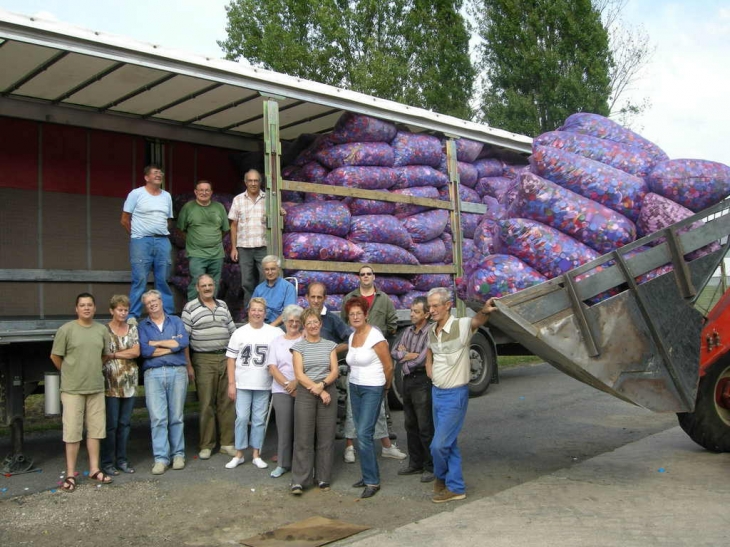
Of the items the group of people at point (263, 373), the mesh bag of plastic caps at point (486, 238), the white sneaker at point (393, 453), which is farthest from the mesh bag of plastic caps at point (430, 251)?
the white sneaker at point (393, 453)

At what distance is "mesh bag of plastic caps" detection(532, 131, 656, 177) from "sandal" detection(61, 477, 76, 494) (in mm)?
4243

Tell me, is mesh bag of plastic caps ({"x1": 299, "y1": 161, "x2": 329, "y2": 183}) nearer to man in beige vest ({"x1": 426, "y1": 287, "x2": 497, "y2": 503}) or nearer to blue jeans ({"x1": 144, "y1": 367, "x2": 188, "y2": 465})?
blue jeans ({"x1": 144, "y1": 367, "x2": 188, "y2": 465})

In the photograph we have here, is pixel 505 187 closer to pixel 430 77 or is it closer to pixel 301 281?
pixel 301 281

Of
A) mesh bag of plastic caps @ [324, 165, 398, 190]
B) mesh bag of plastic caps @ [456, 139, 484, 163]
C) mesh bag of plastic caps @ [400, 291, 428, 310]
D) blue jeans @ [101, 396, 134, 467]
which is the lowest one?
blue jeans @ [101, 396, 134, 467]

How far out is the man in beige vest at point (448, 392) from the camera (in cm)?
527

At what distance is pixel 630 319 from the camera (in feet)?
17.2

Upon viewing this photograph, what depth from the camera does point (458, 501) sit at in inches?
207

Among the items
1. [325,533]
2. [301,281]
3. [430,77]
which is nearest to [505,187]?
[301,281]

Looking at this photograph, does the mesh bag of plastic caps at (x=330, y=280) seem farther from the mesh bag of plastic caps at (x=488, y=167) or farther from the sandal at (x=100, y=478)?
the mesh bag of plastic caps at (x=488, y=167)

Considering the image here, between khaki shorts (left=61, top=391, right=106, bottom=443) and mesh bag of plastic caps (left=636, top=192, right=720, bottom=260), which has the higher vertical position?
mesh bag of plastic caps (left=636, top=192, right=720, bottom=260)

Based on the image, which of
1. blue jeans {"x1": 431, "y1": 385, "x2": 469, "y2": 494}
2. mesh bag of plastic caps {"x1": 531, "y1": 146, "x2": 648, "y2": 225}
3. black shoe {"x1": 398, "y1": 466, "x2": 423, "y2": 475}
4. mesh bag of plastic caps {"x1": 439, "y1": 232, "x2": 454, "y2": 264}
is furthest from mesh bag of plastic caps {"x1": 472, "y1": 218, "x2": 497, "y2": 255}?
mesh bag of plastic caps {"x1": 439, "y1": 232, "x2": 454, "y2": 264}

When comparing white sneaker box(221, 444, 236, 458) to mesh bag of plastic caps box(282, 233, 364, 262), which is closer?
white sneaker box(221, 444, 236, 458)

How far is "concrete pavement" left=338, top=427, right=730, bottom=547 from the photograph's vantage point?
4.34 metres

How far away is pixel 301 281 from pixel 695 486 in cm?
378
